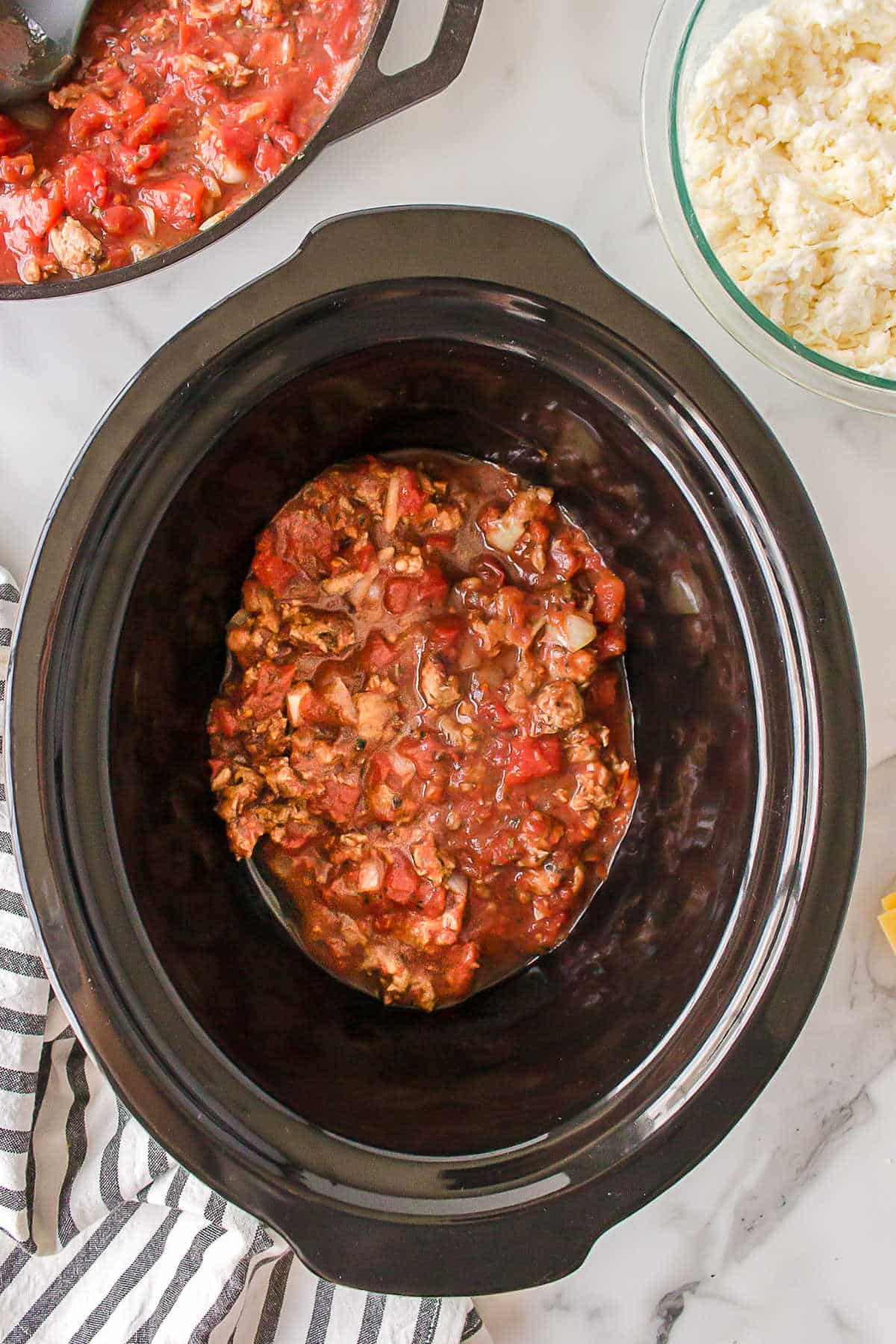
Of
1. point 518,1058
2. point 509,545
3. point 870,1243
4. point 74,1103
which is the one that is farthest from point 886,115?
point 74,1103

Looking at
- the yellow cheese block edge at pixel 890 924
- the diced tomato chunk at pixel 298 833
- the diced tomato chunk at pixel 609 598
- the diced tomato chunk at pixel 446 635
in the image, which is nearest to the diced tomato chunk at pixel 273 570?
the diced tomato chunk at pixel 446 635

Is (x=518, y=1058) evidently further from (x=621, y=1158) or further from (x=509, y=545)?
(x=509, y=545)

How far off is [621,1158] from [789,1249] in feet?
2.34

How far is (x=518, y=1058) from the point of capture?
1.46m

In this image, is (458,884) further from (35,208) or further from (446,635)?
(35,208)

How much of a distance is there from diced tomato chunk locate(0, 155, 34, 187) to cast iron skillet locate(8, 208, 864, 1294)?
58cm

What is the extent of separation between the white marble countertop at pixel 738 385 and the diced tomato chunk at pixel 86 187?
126mm

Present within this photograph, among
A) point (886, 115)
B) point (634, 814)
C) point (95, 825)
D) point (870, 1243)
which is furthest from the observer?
point (870, 1243)

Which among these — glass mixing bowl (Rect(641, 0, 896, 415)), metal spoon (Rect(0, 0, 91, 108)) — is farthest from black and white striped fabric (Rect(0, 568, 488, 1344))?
glass mixing bowl (Rect(641, 0, 896, 415))

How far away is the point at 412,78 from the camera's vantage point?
1.37m

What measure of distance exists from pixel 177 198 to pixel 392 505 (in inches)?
21.0

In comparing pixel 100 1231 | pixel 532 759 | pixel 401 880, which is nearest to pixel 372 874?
pixel 401 880

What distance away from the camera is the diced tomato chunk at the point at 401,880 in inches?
58.6

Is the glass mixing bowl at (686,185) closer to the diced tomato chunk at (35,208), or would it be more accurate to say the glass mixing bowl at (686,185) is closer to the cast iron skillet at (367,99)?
the cast iron skillet at (367,99)
